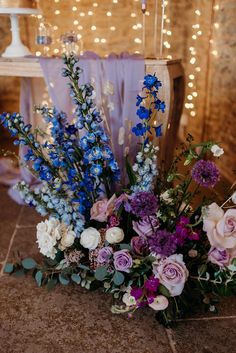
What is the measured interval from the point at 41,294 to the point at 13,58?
1291mm

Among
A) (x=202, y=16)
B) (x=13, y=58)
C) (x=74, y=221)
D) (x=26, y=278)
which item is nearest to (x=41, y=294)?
(x=26, y=278)

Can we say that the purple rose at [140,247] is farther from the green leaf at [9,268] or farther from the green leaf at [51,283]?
the green leaf at [9,268]

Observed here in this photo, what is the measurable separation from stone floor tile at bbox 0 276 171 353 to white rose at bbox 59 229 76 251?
0.17 meters

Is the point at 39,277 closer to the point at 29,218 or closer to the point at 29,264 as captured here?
the point at 29,264

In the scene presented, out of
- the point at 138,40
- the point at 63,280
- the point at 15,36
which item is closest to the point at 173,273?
the point at 63,280

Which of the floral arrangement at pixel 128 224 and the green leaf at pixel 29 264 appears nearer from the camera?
the floral arrangement at pixel 128 224

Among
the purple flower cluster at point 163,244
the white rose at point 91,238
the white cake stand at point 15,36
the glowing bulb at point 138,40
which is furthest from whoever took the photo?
the glowing bulb at point 138,40

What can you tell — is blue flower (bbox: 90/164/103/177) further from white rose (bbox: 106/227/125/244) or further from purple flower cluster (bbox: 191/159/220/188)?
purple flower cluster (bbox: 191/159/220/188)

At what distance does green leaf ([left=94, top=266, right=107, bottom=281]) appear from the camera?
4.25ft

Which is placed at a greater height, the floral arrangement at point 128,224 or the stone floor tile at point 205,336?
the floral arrangement at point 128,224

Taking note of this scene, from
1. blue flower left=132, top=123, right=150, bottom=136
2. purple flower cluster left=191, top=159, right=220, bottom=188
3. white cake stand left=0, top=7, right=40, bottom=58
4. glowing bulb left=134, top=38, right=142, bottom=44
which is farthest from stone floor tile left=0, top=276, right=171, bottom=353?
glowing bulb left=134, top=38, right=142, bottom=44

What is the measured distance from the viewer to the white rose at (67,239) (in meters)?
1.35

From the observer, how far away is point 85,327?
1223mm

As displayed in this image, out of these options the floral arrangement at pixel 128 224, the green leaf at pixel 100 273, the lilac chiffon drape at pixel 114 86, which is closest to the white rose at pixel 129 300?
the floral arrangement at pixel 128 224
